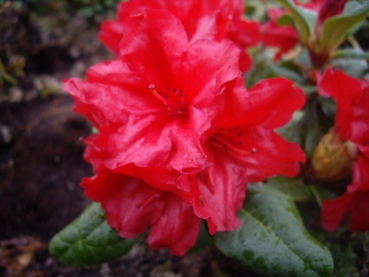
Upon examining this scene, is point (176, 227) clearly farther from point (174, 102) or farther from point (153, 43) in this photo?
point (153, 43)

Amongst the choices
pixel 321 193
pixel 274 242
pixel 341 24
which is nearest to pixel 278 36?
pixel 341 24

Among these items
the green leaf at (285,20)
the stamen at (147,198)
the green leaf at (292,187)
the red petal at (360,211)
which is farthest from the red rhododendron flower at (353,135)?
the stamen at (147,198)

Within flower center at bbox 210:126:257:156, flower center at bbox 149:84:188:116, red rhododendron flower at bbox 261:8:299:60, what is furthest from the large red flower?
red rhododendron flower at bbox 261:8:299:60

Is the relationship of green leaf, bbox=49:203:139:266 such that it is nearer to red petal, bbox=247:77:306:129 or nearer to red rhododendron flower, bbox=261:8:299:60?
red petal, bbox=247:77:306:129

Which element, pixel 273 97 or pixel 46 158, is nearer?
pixel 273 97

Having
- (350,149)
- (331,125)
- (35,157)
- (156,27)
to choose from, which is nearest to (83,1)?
(35,157)

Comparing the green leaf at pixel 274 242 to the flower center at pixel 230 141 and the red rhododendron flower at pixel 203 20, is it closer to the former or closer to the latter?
the flower center at pixel 230 141

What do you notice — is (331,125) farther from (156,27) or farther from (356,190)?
(156,27)
